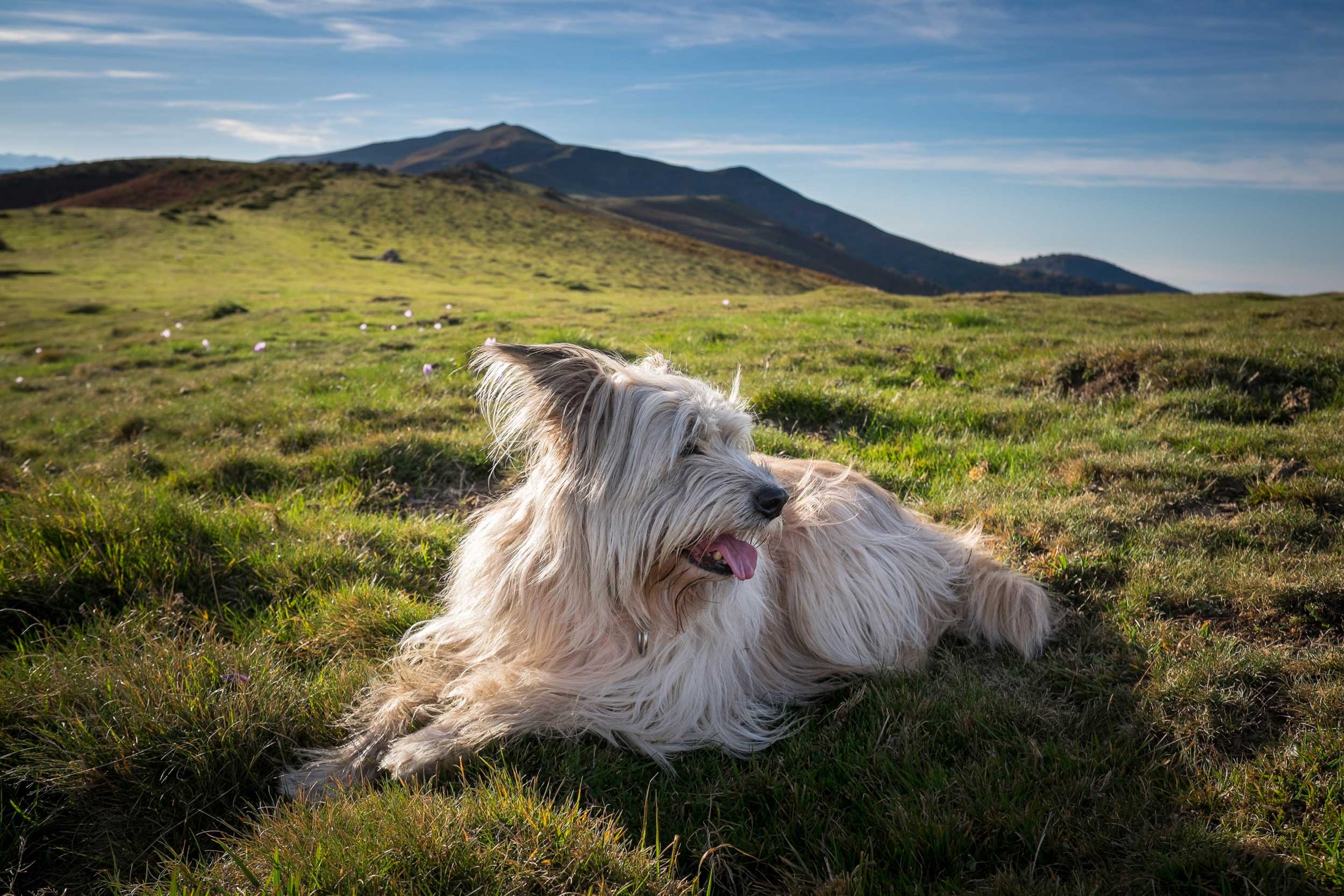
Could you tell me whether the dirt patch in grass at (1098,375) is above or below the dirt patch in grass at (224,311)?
above

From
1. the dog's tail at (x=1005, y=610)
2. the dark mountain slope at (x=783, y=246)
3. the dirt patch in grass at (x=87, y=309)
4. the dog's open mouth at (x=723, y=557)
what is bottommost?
the dog's tail at (x=1005, y=610)

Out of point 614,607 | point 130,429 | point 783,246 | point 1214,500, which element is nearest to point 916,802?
point 614,607

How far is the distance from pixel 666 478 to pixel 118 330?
2461 cm

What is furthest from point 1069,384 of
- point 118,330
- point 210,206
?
point 210,206

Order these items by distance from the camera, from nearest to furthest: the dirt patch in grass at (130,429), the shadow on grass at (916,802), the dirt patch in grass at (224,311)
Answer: the shadow on grass at (916,802) < the dirt patch in grass at (130,429) < the dirt patch in grass at (224,311)

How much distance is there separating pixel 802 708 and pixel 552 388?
2.04 metres

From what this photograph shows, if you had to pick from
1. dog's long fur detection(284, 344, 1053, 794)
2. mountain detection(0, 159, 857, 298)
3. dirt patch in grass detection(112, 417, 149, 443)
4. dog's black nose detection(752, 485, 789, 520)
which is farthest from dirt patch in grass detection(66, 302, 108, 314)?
dog's black nose detection(752, 485, 789, 520)

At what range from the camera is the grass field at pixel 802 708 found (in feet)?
8.80

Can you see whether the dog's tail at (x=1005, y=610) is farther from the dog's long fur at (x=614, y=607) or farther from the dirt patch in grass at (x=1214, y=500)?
the dirt patch in grass at (x=1214, y=500)

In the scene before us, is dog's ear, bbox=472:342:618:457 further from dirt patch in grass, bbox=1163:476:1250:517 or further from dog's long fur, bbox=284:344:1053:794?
dirt patch in grass, bbox=1163:476:1250:517

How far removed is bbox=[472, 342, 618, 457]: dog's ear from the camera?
3.30m

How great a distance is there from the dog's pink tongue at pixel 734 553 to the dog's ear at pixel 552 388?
699mm

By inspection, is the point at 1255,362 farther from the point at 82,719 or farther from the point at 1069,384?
the point at 82,719

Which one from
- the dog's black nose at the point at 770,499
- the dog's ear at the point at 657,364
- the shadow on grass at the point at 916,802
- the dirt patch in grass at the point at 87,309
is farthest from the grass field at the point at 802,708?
the dirt patch in grass at the point at 87,309
